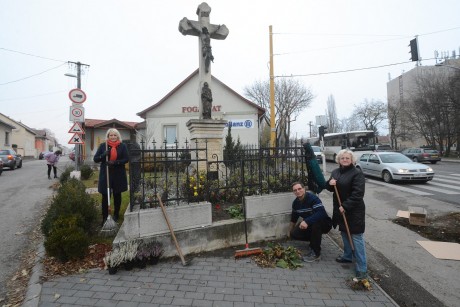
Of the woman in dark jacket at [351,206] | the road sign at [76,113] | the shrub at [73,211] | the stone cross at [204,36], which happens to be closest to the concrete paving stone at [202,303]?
the woman in dark jacket at [351,206]

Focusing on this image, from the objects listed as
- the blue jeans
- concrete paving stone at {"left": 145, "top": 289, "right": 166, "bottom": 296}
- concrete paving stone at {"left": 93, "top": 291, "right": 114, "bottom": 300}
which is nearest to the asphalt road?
concrete paving stone at {"left": 93, "top": 291, "right": 114, "bottom": 300}

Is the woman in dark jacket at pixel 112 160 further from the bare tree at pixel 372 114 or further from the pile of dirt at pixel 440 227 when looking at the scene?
the bare tree at pixel 372 114

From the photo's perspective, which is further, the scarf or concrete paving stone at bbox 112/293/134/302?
the scarf

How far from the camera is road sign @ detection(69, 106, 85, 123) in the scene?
9.43m

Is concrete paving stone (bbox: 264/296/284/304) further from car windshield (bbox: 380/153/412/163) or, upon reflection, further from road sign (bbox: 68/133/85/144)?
car windshield (bbox: 380/153/412/163)

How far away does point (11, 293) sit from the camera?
10.3 feet

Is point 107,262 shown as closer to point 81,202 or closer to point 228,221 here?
point 81,202

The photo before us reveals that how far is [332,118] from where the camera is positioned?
245ft

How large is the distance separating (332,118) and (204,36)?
73748mm

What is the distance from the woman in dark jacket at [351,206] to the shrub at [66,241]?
12.1ft

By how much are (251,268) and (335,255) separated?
1498mm

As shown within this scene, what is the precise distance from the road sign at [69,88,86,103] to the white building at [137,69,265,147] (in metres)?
10.5

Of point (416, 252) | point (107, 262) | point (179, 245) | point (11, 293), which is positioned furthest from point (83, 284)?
point (416, 252)

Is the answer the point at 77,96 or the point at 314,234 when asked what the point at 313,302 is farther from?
the point at 77,96
